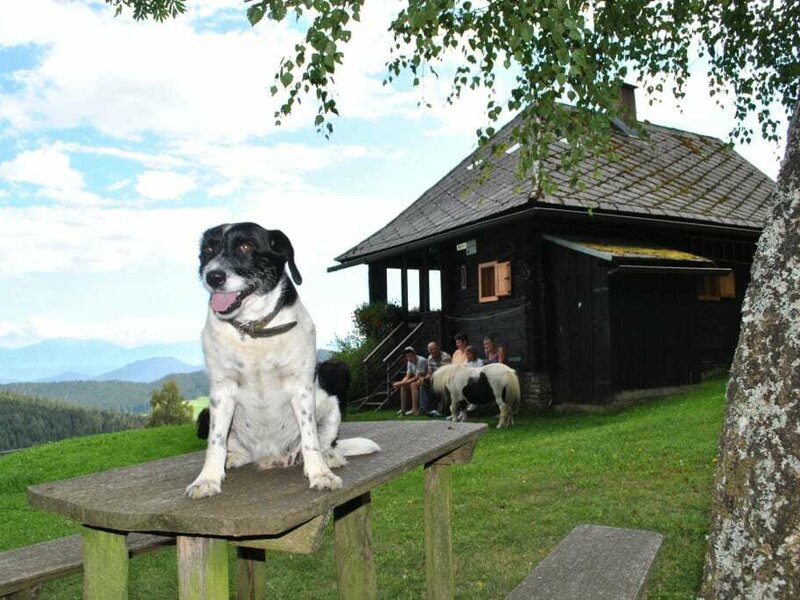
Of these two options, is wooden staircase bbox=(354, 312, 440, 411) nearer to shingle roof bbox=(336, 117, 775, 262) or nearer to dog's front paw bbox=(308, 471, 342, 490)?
shingle roof bbox=(336, 117, 775, 262)

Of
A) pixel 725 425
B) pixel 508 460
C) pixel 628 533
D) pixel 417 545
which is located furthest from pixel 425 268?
pixel 725 425

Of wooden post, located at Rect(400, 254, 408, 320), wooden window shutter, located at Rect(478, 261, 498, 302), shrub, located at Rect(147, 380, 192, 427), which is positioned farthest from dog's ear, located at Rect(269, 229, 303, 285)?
shrub, located at Rect(147, 380, 192, 427)

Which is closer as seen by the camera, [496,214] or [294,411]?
[294,411]

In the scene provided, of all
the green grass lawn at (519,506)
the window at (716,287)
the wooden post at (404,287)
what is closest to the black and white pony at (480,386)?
the green grass lawn at (519,506)

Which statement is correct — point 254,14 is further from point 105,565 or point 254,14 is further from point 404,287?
point 404,287

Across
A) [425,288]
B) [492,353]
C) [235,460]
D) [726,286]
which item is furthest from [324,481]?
[726,286]

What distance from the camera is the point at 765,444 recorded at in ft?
8.40

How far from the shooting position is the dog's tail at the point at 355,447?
325 centimetres

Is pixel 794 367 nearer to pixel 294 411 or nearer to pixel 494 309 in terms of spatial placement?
pixel 294 411

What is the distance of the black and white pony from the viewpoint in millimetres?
13609

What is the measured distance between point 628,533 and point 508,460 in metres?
5.60

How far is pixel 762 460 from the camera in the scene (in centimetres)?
A: 256

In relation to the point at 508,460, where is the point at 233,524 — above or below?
above

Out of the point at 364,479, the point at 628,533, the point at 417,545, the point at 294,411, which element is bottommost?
the point at 417,545
